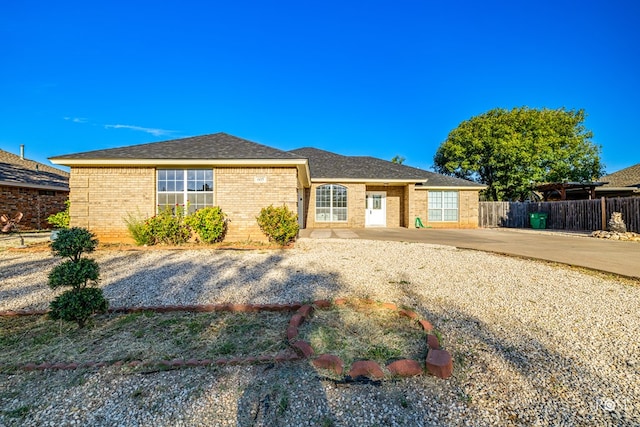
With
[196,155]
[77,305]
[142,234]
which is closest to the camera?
[77,305]

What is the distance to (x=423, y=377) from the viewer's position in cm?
233

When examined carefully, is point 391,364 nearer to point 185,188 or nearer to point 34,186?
point 185,188

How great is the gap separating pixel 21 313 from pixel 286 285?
3341mm

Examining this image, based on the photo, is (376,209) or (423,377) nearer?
(423,377)

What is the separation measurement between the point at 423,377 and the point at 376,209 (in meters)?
16.3

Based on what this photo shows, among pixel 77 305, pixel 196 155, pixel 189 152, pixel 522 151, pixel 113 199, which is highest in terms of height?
pixel 522 151

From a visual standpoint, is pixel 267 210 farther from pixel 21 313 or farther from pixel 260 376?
pixel 260 376

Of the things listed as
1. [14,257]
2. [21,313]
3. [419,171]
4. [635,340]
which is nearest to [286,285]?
[21,313]

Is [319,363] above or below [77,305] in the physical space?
below

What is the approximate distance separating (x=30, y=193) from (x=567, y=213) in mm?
28795

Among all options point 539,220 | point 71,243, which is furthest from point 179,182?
point 539,220

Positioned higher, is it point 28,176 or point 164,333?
point 28,176

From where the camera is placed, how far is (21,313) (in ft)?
12.1

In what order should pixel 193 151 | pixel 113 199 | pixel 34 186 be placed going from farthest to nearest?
pixel 34 186, pixel 193 151, pixel 113 199
